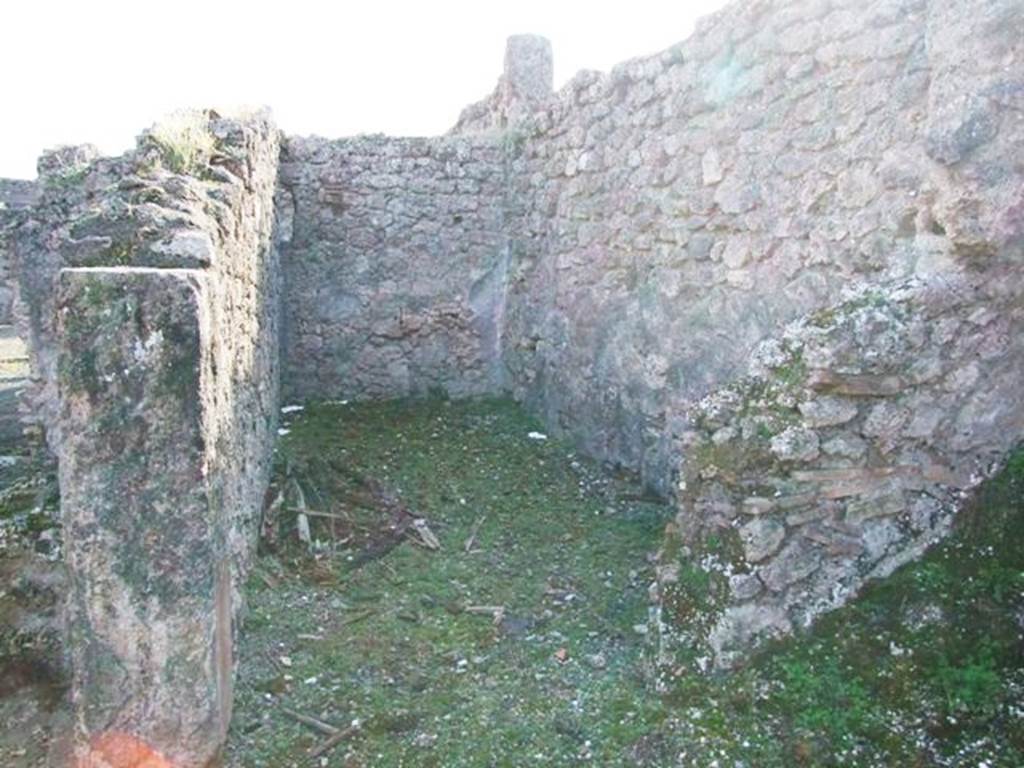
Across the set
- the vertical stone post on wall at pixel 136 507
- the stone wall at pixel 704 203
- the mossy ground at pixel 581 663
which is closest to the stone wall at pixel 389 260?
the stone wall at pixel 704 203

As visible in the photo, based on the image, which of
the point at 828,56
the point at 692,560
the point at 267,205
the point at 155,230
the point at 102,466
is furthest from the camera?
the point at 267,205

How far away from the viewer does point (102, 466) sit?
2.75m

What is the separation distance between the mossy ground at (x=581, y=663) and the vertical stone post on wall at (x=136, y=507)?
500 mm

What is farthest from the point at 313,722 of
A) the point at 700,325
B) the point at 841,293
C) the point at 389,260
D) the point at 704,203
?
the point at 389,260

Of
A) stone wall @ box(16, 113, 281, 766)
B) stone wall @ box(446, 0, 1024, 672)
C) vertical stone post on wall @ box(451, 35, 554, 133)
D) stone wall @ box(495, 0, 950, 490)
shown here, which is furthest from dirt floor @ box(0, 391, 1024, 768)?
vertical stone post on wall @ box(451, 35, 554, 133)

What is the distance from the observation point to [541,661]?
3857 millimetres

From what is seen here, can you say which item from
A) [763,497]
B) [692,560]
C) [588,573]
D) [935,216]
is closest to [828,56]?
[935,216]

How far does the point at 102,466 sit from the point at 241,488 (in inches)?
56.4

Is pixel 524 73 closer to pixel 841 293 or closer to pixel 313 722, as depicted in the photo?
pixel 841 293

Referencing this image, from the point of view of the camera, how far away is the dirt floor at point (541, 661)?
3.07 metres

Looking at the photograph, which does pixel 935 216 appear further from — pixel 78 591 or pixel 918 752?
pixel 78 591

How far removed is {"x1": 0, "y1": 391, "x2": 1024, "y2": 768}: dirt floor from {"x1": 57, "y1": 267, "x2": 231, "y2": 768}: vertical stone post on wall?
1.54 ft

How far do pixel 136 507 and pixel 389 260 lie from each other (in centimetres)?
532

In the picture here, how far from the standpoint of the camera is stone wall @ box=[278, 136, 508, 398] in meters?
7.76
